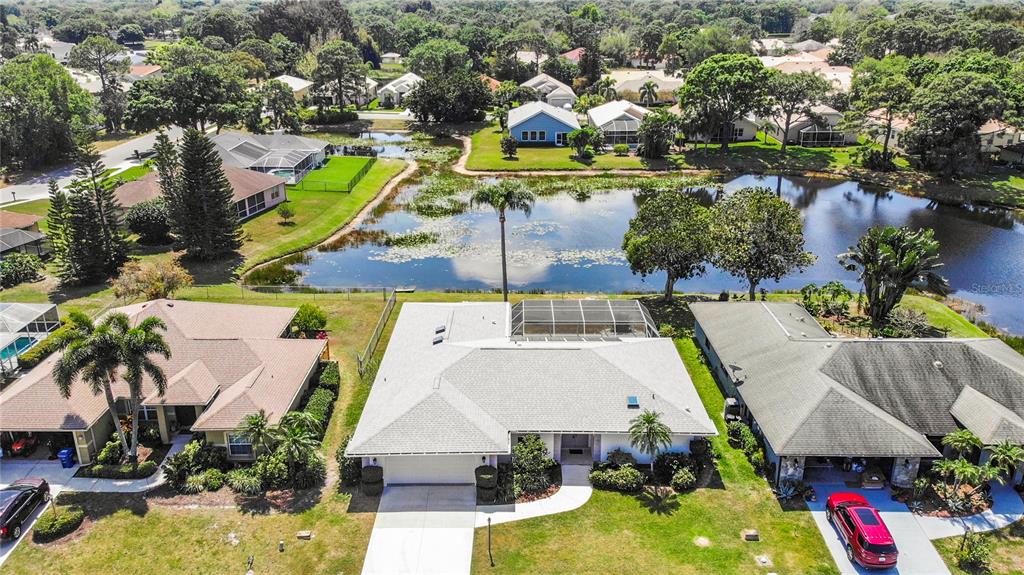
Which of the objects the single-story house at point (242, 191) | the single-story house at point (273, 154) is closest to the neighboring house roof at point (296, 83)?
the single-story house at point (273, 154)

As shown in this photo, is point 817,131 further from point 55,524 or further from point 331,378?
point 55,524

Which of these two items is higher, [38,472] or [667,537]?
[38,472]

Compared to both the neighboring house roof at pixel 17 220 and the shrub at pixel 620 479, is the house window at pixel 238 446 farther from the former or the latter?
the neighboring house roof at pixel 17 220

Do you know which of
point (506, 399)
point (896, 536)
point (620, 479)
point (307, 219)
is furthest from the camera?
point (307, 219)

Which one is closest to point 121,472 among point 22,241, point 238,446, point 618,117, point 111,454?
point 111,454

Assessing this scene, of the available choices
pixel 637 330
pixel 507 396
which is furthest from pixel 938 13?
pixel 507 396

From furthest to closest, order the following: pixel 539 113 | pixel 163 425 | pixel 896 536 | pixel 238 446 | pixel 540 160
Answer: pixel 539 113 < pixel 540 160 < pixel 163 425 < pixel 238 446 < pixel 896 536

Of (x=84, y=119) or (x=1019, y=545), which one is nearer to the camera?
(x=1019, y=545)

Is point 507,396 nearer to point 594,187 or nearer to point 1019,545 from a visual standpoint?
point 1019,545
